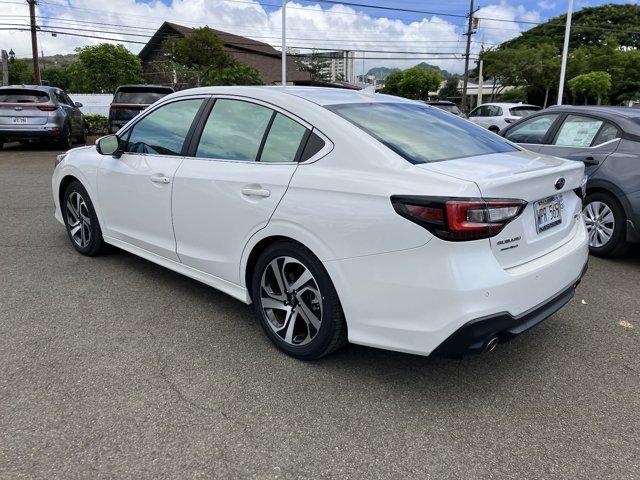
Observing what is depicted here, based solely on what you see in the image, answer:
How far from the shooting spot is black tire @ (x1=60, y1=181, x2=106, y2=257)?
4.84 m

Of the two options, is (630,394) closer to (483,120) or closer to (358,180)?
(358,180)

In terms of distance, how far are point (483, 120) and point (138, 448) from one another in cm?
1824

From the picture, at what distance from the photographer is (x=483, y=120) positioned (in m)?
18.6

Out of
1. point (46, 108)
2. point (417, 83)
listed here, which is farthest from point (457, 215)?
point (417, 83)

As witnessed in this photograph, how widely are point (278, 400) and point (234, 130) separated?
1.76 metres

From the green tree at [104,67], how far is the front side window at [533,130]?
110ft

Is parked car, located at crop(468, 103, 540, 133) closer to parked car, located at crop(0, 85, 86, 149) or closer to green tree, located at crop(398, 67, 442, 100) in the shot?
parked car, located at crop(0, 85, 86, 149)

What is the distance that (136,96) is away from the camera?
15.0m

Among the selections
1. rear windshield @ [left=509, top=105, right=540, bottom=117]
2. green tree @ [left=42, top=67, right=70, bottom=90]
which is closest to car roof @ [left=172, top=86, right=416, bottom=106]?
rear windshield @ [left=509, top=105, right=540, bottom=117]

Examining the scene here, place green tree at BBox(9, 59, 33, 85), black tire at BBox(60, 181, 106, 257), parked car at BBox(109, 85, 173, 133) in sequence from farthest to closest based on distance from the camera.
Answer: green tree at BBox(9, 59, 33, 85) → parked car at BBox(109, 85, 173, 133) → black tire at BBox(60, 181, 106, 257)

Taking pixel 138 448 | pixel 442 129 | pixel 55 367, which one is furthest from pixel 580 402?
pixel 55 367

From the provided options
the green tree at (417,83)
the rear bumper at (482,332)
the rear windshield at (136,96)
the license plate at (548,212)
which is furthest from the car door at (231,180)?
the green tree at (417,83)

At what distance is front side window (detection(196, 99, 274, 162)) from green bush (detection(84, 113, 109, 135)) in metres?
18.7

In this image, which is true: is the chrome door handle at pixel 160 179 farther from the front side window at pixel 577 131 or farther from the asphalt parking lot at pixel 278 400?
the front side window at pixel 577 131
